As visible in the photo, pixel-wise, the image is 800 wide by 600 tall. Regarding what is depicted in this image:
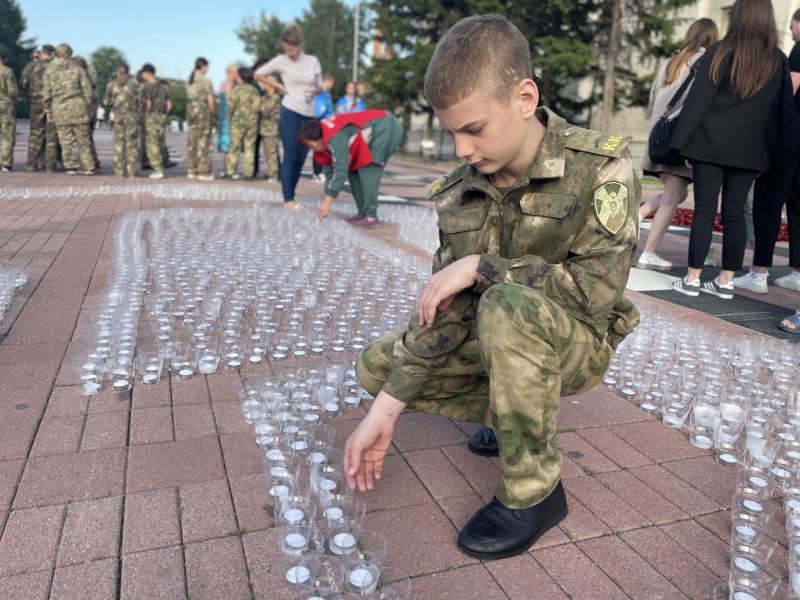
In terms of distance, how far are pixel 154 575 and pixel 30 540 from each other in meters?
0.39

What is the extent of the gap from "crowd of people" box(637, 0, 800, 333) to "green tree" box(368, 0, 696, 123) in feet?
44.0

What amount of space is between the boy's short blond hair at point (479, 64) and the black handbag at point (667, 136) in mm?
3432

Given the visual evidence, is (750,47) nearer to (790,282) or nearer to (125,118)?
(790,282)

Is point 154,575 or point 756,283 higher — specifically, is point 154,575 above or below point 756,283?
below

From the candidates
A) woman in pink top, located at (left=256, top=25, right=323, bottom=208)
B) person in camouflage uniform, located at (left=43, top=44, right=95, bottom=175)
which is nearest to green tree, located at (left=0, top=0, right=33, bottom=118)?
person in camouflage uniform, located at (left=43, top=44, right=95, bottom=175)

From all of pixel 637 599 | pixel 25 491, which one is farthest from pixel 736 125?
pixel 25 491

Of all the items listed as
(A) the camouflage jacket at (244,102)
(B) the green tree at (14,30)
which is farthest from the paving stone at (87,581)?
(B) the green tree at (14,30)

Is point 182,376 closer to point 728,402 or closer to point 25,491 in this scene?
point 25,491

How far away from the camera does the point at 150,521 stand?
185 centimetres

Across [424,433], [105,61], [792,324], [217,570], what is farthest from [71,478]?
[105,61]

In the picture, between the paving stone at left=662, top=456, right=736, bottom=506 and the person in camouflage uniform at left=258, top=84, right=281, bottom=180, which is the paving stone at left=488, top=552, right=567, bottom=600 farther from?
the person in camouflage uniform at left=258, top=84, right=281, bottom=180

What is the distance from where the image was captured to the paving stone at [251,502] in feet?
6.15

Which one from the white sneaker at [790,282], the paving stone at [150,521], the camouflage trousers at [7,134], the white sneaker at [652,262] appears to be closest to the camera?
the paving stone at [150,521]

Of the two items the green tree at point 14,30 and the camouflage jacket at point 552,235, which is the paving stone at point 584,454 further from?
the green tree at point 14,30
